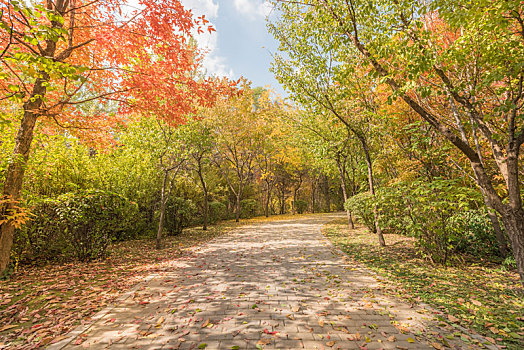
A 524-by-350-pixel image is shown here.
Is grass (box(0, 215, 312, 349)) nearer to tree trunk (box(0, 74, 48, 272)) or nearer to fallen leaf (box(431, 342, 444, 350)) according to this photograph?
tree trunk (box(0, 74, 48, 272))

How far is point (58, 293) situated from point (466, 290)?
318 inches

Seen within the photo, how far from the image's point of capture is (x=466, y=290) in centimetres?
441

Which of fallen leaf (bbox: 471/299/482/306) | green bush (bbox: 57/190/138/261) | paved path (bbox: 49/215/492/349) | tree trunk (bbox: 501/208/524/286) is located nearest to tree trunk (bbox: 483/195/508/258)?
tree trunk (bbox: 501/208/524/286)

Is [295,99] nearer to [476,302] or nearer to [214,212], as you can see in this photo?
[476,302]

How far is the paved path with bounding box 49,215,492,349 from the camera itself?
300cm

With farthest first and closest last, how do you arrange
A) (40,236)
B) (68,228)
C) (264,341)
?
1. (68,228)
2. (40,236)
3. (264,341)

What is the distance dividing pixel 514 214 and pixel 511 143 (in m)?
1.14

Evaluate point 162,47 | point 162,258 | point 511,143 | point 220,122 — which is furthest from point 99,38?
point 220,122

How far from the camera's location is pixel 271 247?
8859mm

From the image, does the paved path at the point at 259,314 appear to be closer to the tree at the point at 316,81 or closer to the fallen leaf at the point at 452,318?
the fallen leaf at the point at 452,318

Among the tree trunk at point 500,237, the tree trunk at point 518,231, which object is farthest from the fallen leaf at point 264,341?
the tree trunk at point 500,237

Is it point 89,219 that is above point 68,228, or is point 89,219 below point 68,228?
above

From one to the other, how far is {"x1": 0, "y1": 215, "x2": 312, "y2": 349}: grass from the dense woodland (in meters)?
0.67

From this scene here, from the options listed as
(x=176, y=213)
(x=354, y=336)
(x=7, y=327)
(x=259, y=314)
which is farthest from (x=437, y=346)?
(x=176, y=213)
